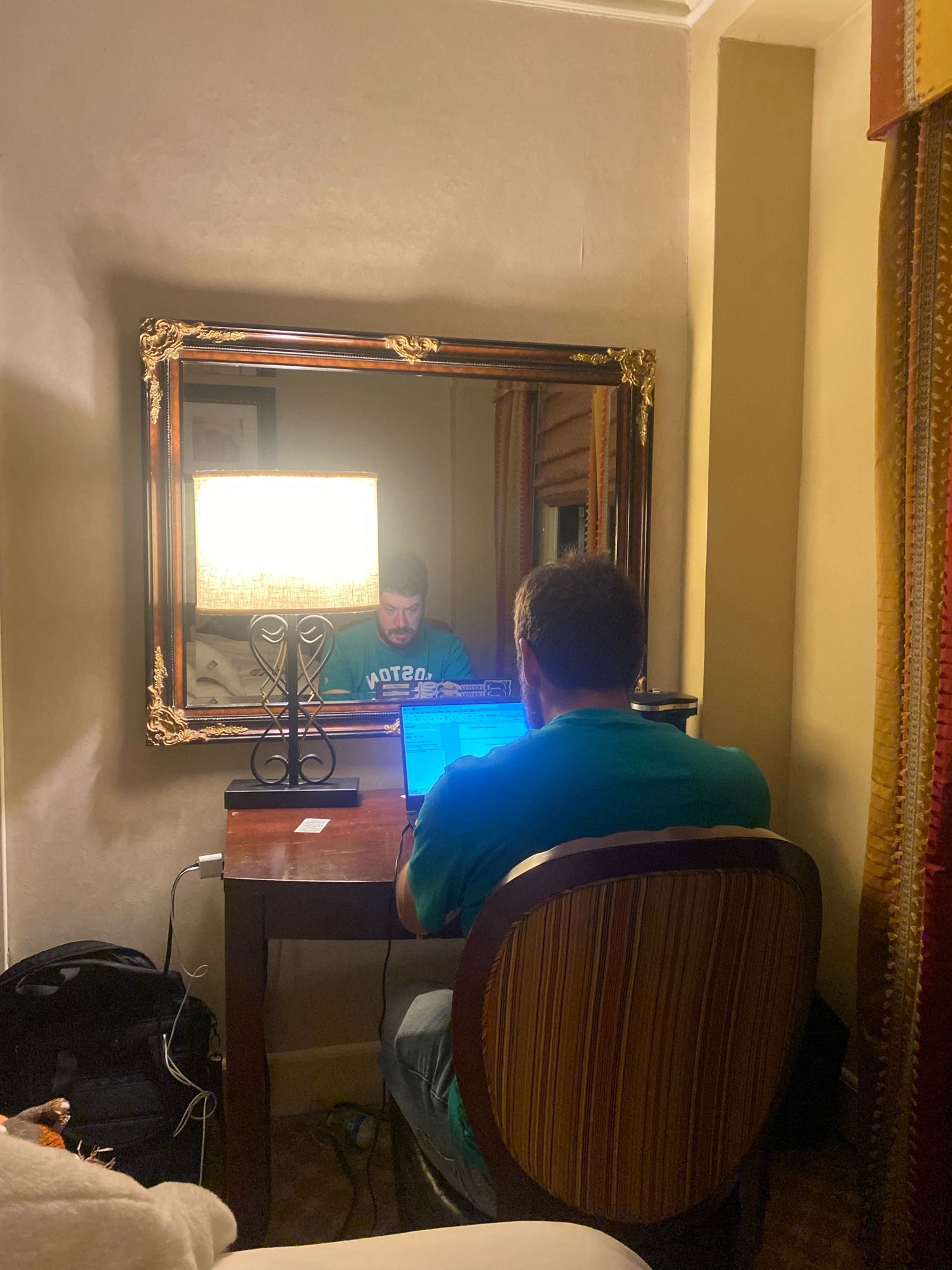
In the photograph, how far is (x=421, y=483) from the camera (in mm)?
1980

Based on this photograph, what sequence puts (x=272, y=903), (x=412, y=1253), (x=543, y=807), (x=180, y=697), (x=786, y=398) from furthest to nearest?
(x=786, y=398), (x=180, y=697), (x=272, y=903), (x=543, y=807), (x=412, y=1253)

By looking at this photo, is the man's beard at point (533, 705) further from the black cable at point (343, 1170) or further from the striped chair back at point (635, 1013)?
the black cable at point (343, 1170)

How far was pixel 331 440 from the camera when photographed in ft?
6.33

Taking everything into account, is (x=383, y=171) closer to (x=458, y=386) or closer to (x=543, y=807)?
(x=458, y=386)

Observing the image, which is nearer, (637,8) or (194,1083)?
(194,1083)

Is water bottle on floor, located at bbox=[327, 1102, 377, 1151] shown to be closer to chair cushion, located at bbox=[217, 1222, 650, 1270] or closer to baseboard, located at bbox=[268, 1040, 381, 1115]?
baseboard, located at bbox=[268, 1040, 381, 1115]

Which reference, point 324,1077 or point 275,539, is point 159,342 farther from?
point 324,1077

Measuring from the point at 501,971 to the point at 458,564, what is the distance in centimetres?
117

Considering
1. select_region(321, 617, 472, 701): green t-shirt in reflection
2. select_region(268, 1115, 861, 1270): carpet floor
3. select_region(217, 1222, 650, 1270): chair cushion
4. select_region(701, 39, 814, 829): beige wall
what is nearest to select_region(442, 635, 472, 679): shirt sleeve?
select_region(321, 617, 472, 701): green t-shirt in reflection

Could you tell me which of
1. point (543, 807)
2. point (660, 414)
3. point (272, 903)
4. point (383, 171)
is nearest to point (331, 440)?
point (383, 171)

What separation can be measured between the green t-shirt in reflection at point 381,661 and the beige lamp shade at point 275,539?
9.4 inches

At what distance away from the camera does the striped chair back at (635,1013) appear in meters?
0.94

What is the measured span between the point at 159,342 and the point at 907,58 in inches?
57.6

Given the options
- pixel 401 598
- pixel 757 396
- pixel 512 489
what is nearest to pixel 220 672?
pixel 401 598
